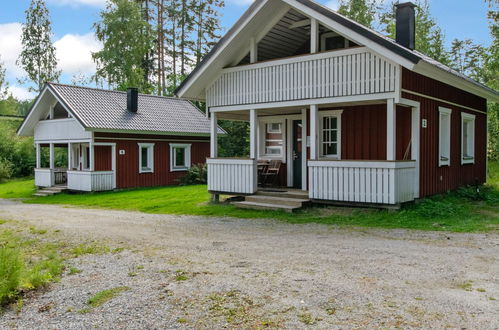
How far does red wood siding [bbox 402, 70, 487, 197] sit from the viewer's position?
1207 centimetres

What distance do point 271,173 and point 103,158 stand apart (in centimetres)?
991

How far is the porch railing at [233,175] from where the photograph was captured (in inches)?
521

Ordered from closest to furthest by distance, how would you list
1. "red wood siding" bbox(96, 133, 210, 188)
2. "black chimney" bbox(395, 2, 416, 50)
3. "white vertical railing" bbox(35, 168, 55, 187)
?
"black chimney" bbox(395, 2, 416, 50) → "red wood siding" bbox(96, 133, 210, 188) → "white vertical railing" bbox(35, 168, 55, 187)

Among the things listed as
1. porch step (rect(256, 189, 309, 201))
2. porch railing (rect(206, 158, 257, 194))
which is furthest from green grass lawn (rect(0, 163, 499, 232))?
porch step (rect(256, 189, 309, 201))

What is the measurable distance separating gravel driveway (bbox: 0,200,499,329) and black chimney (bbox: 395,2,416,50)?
6364 mm

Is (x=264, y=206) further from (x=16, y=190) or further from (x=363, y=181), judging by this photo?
(x=16, y=190)

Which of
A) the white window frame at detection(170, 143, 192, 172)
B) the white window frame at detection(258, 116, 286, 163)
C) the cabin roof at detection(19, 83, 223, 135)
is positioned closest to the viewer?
the white window frame at detection(258, 116, 286, 163)

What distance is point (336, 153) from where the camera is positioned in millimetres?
13461

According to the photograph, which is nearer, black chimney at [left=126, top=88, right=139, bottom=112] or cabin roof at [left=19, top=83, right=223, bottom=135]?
cabin roof at [left=19, top=83, right=223, bottom=135]

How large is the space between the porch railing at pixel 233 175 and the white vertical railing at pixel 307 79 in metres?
1.66

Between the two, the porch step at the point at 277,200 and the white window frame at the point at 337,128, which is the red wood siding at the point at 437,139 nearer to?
the white window frame at the point at 337,128

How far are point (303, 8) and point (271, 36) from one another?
1894 millimetres

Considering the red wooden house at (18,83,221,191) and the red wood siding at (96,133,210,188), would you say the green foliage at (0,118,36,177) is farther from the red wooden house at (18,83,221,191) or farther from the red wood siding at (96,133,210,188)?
the red wood siding at (96,133,210,188)

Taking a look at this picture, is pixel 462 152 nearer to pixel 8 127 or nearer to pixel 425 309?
pixel 425 309
